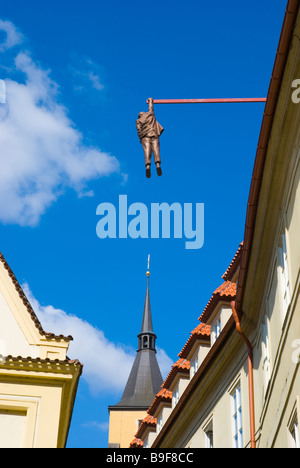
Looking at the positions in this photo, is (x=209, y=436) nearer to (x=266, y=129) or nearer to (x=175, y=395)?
(x=175, y=395)

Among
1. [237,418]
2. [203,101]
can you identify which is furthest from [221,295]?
[203,101]

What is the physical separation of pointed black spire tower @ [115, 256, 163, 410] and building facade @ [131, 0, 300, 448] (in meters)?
53.4

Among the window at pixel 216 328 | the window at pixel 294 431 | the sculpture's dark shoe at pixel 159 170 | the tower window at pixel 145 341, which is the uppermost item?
the tower window at pixel 145 341

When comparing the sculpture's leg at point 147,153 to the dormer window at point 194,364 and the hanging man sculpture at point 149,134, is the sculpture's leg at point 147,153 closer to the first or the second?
the hanging man sculpture at point 149,134

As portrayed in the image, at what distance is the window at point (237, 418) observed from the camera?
71.8 feet

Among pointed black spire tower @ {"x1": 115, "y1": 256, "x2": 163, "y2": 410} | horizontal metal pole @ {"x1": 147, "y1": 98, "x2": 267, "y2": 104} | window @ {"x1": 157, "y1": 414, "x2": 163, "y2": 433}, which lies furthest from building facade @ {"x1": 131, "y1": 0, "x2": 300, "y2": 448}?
pointed black spire tower @ {"x1": 115, "y1": 256, "x2": 163, "y2": 410}

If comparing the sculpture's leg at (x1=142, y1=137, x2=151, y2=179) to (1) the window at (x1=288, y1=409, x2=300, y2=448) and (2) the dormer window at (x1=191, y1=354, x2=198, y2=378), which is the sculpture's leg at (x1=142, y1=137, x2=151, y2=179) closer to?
(1) the window at (x1=288, y1=409, x2=300, y2=448)

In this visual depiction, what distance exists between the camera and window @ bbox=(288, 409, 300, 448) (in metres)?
14.2

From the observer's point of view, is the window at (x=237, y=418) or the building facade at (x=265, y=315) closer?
the building facade at (x=265, y=315)

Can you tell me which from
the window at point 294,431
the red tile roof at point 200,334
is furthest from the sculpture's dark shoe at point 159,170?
the red tile roof at point 200,334

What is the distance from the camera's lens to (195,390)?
26641 millimetres

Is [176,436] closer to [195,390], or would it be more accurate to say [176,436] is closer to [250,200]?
[195,390]

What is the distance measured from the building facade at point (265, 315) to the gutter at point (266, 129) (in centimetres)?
2

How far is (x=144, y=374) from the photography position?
85.6 meters
